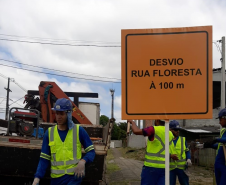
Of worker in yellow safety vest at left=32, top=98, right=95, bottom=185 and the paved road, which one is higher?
worker in yellow safety vest at left=32, top=98, right=95, bottom=185

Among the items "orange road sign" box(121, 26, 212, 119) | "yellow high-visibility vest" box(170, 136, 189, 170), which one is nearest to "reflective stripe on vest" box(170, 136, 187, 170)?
"yellow high-visibility vest" box(170, 136, 189, 170)

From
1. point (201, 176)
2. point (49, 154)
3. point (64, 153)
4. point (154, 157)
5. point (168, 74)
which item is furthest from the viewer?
point (201, 176)

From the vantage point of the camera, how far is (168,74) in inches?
122

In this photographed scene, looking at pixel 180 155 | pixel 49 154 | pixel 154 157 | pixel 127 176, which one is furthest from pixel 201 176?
pixel 49 154

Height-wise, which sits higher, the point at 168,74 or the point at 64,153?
the point at 168,74

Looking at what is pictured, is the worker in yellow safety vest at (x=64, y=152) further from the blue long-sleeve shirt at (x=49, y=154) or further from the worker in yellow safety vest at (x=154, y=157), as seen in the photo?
the worker in yellow safety vest at (x=154, y=157)

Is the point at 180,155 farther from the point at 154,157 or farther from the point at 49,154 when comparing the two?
the point at 49,154

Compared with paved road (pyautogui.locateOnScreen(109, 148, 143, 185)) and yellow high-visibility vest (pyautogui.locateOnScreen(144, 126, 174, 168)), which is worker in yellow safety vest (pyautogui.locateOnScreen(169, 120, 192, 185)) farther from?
paved road (pyautogui.locateOnScreen(109, 148, 143, 185))

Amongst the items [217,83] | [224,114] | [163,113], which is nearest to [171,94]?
[163,113]

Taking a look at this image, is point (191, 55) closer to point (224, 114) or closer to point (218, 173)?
point (224, 114)

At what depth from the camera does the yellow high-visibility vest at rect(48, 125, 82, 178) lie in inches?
142

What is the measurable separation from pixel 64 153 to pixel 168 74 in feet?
4.77

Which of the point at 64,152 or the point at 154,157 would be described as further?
the point at 154,157

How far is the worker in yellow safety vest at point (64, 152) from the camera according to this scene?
11.7 ft
